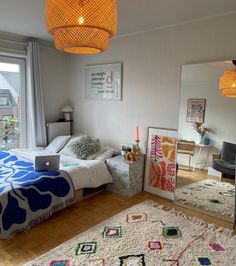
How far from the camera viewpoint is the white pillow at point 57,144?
13.3 ft

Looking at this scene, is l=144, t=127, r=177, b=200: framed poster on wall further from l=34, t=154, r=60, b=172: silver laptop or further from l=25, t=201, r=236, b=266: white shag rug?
l=34, t=154, r=60, b=172: silver laptop

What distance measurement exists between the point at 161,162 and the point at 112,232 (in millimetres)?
1291

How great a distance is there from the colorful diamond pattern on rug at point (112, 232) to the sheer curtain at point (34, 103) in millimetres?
2262

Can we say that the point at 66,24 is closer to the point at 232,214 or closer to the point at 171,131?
the point at 171,131

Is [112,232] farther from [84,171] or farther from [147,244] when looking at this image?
[84,171]

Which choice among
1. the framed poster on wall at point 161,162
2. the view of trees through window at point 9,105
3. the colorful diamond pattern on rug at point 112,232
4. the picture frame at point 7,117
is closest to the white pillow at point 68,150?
the view of trees through window at point 9,105

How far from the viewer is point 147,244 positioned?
232 centimetres

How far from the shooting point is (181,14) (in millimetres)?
2787

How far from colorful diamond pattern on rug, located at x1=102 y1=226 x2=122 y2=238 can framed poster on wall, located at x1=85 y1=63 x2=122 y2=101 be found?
2002 millimetres

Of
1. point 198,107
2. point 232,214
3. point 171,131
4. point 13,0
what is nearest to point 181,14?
point 198,107

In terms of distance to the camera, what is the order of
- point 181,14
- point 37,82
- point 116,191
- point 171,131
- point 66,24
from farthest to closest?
point 37,82, point 116,191, point 171,131, point 181,14, point 66,24

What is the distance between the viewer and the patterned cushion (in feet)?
12.1

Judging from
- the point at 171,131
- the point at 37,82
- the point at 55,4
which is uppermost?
the point at 55,4

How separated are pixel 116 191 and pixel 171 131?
3.85 ft
